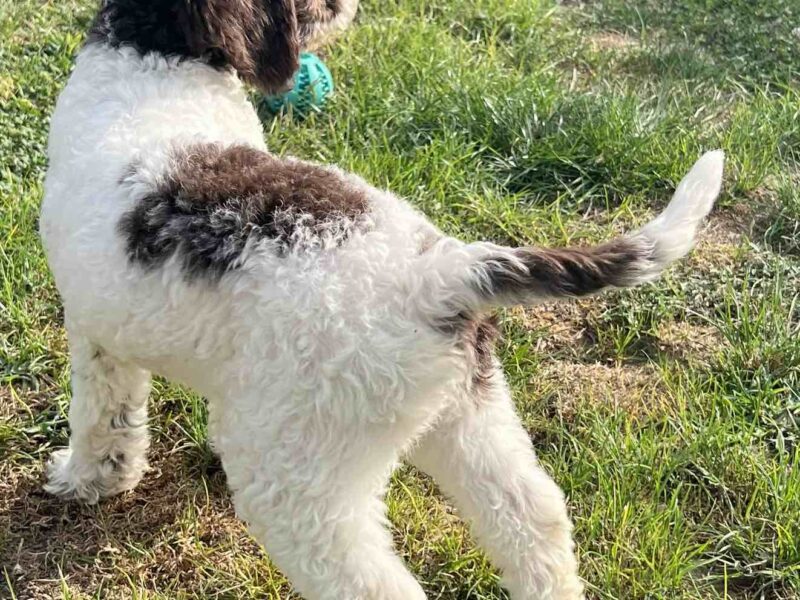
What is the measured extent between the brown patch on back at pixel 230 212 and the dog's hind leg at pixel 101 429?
601 mm

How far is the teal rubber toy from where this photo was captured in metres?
4.69

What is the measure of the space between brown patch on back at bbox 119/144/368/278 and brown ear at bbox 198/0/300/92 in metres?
0.63

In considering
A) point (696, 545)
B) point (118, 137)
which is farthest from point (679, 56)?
point (118, 137)

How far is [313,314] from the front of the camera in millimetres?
2225

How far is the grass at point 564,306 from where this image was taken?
305 centimetres

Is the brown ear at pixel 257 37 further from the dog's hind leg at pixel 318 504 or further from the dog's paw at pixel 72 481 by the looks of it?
the dog's paw at pixel 72 481

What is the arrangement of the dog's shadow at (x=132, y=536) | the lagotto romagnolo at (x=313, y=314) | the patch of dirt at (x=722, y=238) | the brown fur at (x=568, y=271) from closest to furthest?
Result: the brown fur at (x=568, y=271) < the lagotto romagnolo at (x=313, y=314) < the dog's shadow at (x=132, y=536) < the patch of dirt at (x=722, y=238)

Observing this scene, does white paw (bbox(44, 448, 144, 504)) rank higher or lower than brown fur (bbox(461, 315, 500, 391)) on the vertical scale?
lower

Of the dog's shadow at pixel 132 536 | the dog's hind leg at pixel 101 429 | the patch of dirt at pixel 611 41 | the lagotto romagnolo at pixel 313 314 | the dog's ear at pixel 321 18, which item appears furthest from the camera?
the patch of dirt at pixel 611 41

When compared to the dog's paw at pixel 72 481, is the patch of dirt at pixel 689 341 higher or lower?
higher

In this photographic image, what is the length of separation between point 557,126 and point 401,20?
51.3 inches

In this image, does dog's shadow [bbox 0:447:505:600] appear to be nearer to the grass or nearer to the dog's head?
the grass

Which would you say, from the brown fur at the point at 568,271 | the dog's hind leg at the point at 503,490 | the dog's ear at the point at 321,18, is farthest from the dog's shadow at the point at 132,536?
the dog's ear at the point at 321,18

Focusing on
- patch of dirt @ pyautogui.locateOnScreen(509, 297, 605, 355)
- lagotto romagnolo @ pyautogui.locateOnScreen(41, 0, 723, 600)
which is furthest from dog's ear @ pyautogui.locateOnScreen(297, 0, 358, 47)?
patch of dirt @ pyautogui.locateOnScreen(509, 297, 605, 355)
